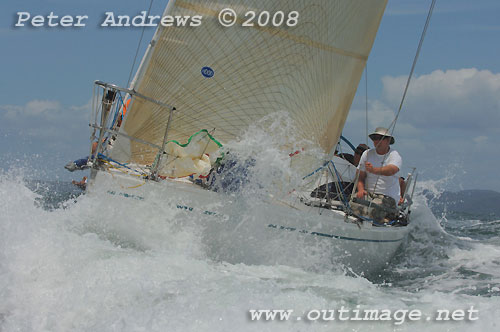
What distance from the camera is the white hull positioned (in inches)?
219

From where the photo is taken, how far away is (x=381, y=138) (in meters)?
6.75

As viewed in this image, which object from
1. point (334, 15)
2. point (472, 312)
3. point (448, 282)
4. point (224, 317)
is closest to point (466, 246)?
point (448, 282)

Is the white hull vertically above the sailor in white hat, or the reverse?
the sailor in white hat

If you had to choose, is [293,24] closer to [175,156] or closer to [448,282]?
[175,156]

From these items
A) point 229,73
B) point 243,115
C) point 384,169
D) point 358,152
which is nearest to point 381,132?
point 384,169

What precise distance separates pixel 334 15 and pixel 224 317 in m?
4.66

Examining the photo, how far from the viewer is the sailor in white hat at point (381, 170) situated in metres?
6.67

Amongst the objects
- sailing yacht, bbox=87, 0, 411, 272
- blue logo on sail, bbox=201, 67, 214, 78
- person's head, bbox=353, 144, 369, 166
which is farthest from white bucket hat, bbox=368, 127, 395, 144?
blue logo on sail, bbox=201, 67, 214, 78

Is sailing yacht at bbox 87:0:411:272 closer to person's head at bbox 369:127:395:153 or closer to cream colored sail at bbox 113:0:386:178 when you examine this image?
cream colored sail at bbox 113:0:386:178

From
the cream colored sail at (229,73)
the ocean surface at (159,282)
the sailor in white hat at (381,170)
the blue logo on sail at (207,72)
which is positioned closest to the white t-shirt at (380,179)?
the sailor in white hat at (381,170)

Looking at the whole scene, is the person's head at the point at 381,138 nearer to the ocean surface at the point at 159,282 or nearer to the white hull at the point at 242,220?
the white hull at the point at 242,220

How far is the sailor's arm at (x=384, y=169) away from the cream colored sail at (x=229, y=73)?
2.95ft

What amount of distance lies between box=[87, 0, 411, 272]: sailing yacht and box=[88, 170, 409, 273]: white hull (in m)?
0.01

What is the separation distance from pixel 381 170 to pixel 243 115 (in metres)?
1.92
